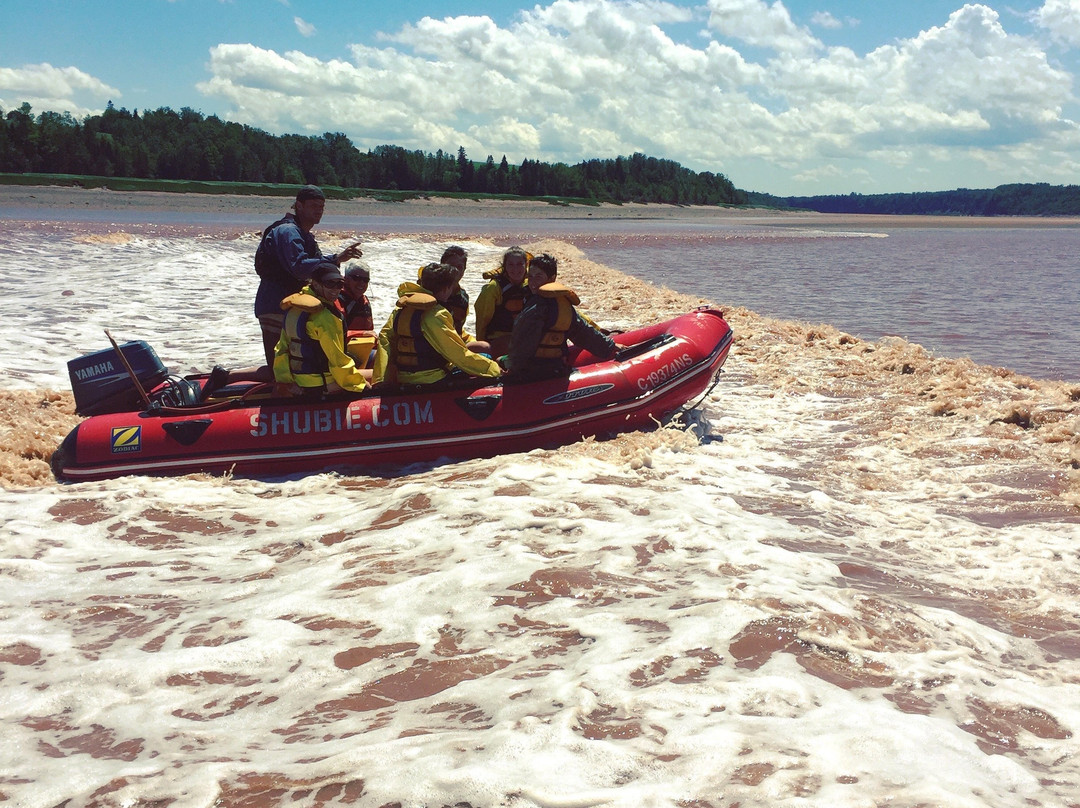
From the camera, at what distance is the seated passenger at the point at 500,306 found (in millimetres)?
7625

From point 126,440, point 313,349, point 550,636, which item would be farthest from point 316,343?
point 550,636

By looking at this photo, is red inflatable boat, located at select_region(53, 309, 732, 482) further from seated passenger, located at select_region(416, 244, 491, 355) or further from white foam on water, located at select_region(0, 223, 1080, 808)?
seated passenger, located at select_region(416, 244, 491, 355)

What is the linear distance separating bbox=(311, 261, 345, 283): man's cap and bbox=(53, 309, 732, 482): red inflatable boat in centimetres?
98

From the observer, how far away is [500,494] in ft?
18.8

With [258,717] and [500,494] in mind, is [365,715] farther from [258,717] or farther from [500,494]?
[500,494]

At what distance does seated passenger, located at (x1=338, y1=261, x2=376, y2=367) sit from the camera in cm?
743

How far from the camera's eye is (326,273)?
5.93 m

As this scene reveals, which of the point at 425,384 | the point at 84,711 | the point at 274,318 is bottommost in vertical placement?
the point at 84,711

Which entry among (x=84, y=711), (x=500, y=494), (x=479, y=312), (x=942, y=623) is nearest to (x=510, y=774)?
(x=84, y=711)

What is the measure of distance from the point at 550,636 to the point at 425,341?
10.4 ft

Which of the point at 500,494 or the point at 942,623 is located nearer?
the point at 942,623

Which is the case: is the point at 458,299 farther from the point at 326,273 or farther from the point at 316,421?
the point at 316,421

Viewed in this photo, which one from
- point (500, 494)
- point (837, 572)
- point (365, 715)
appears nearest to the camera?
point (365, 715)

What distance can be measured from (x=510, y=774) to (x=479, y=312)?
542 cm
